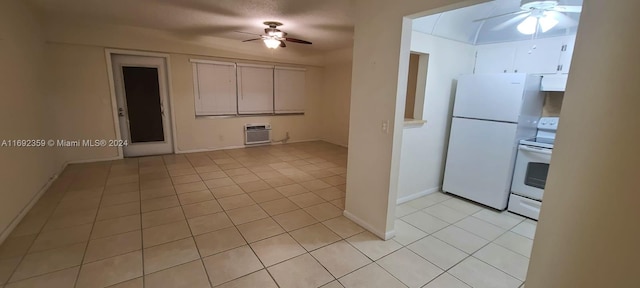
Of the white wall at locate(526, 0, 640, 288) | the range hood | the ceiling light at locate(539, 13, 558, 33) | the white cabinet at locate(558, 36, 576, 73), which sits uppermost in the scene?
the ceiling light at locate(539, 13, 558, 33)

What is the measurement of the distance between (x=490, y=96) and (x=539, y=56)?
72 centimetres

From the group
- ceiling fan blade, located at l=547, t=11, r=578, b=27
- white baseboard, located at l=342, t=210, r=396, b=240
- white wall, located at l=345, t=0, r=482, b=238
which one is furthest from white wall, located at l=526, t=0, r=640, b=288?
ceiling fan blade, located at l=547, t=11, r=578, b=27

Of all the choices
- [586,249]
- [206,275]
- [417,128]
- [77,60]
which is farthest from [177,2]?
[586,249]

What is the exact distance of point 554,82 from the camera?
2977mm

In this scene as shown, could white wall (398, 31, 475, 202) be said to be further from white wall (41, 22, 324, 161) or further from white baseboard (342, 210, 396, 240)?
white wall (41, 22, 324, 161)

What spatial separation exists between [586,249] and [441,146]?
2626 millimetres

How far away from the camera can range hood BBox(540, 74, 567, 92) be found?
2930 mm

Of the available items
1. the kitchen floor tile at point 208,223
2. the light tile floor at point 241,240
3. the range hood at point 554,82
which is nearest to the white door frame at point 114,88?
the light tile floor at point 241,240

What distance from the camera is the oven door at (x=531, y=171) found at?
287 cm

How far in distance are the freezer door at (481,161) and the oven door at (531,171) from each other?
77 mm

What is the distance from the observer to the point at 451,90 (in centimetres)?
349

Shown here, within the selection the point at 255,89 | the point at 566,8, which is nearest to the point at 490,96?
the point at 566,8

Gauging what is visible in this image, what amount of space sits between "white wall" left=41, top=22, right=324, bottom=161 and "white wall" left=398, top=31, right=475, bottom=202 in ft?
13.4

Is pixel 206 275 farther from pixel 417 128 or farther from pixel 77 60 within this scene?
pixel 77 60
